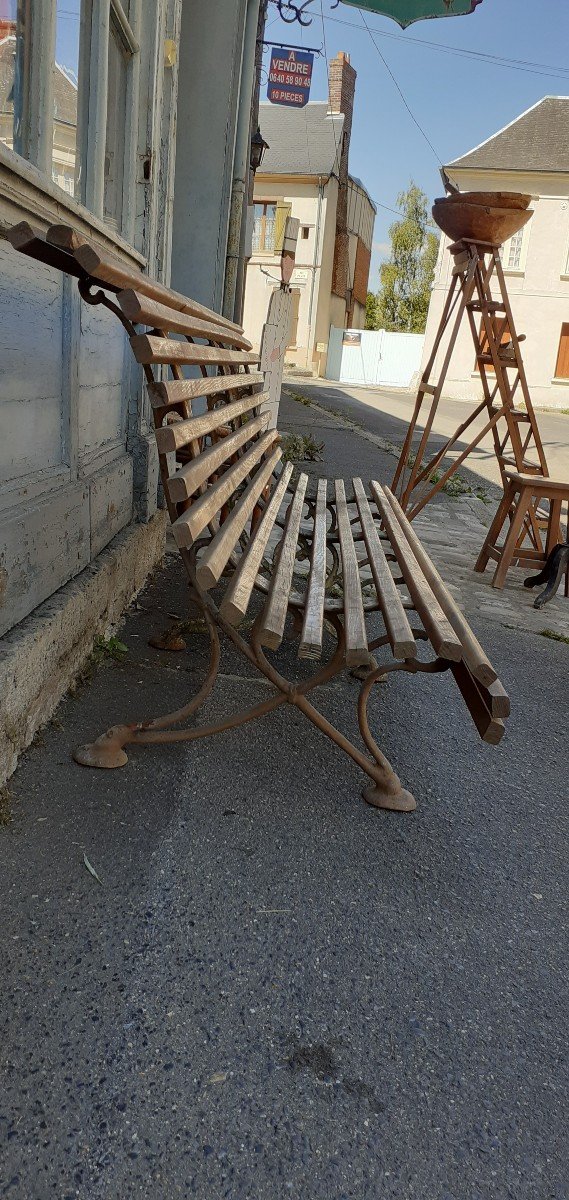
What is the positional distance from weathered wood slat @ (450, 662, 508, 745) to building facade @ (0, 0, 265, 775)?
113 cm

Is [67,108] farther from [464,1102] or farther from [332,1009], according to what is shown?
[464,1102]

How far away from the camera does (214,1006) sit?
162cm

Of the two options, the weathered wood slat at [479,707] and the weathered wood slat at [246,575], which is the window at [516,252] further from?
the weathered wood slat at [479,707]

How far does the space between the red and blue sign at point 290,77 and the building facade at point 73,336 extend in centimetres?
1219

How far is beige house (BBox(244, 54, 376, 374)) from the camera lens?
3088 cm

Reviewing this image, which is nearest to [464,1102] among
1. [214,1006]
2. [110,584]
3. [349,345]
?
[214,1006]

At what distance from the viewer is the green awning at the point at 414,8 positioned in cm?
729

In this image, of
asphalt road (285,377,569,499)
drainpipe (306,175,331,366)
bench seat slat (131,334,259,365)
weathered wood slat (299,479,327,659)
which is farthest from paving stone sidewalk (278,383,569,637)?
drainpipe (306,175,331,366)

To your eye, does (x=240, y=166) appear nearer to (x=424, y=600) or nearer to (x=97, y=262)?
(x=424, y=600)

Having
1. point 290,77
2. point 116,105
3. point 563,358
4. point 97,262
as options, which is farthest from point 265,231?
point 97,262

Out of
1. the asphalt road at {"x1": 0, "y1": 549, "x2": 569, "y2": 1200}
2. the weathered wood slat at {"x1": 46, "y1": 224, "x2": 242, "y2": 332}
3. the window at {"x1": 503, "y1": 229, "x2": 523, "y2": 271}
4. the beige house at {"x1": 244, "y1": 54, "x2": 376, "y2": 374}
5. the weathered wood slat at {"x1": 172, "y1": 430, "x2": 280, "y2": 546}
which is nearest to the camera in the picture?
the asphalt road at {"x1": 0, "y1": 549, "x2": 569, "y2": 1200}

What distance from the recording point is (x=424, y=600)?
2.34m

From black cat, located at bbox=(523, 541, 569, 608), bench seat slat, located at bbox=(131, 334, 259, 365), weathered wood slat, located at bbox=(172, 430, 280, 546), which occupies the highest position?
bench seat slat, located at bbox=(131, 334, 259, 365)

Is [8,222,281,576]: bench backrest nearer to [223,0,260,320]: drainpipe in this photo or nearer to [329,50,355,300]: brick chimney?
[223,0,260,320]: drainpipe
